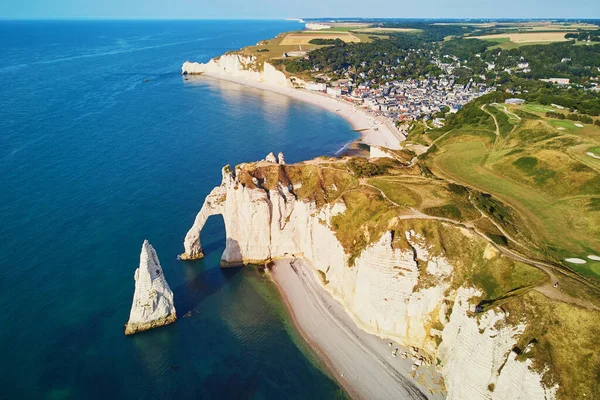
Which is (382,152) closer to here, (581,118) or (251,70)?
(581,118)

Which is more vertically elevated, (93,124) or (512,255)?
(512,255)

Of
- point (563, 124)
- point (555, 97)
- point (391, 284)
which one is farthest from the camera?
point (555, 97)

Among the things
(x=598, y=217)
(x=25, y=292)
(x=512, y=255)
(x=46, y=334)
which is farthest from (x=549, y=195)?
(x=25, y=292)

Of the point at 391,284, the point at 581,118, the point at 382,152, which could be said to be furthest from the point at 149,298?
the point at 581,118

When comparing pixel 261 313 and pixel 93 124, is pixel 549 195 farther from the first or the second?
pixel 93 124

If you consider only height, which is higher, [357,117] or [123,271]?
[123,271]

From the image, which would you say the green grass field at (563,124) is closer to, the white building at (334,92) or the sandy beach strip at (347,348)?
the sandy beach strip at (347,348)
